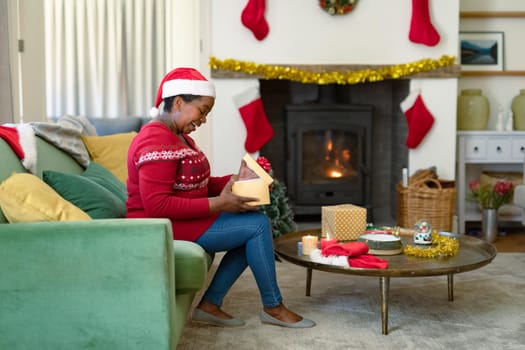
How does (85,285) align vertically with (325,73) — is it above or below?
below

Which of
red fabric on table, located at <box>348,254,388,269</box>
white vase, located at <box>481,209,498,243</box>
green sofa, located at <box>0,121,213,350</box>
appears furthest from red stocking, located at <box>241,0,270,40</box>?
green sofa, located at <box>0,121,213,350</box>

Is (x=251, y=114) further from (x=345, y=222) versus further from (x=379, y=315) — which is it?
(x=379, y=315)

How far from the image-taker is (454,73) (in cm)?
469

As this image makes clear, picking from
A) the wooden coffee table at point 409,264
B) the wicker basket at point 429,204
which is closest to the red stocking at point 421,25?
the wicker basket at point 429,204

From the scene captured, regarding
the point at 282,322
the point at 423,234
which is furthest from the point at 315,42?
the point at 282,322

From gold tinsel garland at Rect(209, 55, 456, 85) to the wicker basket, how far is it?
71 cm

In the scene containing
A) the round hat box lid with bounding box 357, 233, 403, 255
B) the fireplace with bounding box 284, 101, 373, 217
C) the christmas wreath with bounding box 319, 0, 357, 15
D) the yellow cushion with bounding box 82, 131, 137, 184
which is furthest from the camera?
the fireplace with bounding box 284, 101, 373, 217

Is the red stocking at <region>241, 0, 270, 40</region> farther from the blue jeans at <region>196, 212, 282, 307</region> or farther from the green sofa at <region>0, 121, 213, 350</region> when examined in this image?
the green sofa at <region>0, 121, 213, 350</region>

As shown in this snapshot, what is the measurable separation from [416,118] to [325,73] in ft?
2.14

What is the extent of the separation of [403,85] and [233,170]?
1.30m

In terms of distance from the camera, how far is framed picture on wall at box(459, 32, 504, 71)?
5.11 meters

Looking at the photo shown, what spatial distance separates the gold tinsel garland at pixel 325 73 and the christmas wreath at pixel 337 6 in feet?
1.24

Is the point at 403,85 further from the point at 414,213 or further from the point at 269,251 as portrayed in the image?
the point at 269,251

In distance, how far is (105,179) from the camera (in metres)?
2.99
